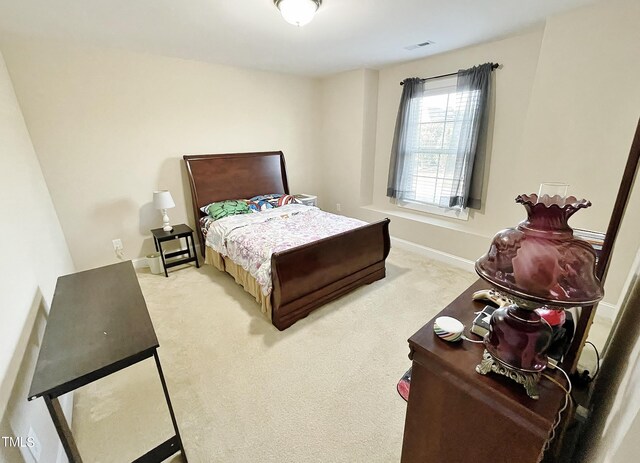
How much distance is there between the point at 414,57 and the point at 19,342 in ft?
13.8

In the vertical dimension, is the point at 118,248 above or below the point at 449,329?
below

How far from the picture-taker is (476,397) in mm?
772

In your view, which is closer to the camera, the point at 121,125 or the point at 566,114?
the point at 566,114

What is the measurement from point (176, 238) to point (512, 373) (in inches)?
138

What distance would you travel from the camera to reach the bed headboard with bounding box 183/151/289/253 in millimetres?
3502

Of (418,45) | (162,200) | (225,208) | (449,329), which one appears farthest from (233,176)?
(449,329)

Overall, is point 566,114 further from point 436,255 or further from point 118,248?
point 118,248

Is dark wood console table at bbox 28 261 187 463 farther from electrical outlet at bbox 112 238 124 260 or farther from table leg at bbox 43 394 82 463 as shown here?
electrical outlet at bbox 112 238 124 260

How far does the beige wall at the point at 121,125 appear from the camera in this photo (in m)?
2.64

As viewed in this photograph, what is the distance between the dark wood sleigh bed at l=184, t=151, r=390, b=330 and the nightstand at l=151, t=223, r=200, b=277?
0.17 meters

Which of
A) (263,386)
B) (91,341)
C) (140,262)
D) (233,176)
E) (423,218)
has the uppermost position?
(233,176)

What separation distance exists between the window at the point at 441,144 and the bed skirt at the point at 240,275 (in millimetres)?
2486

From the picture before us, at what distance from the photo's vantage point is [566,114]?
2.28m

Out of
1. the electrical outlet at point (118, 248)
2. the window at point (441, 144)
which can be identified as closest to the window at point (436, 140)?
the window at point (441, 144)
